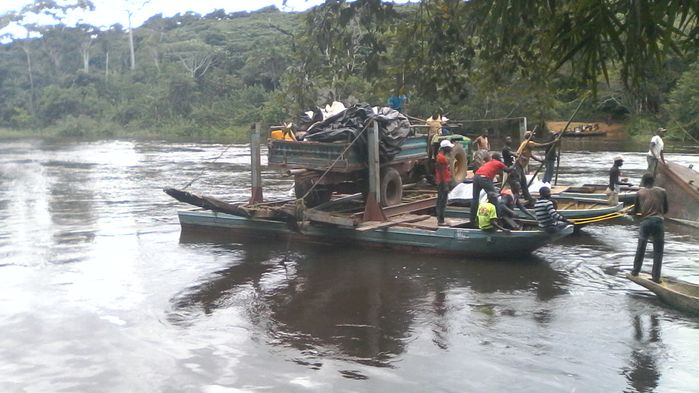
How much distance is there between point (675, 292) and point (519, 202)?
4119 millimetres

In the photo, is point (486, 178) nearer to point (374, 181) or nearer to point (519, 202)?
point (519, 202)

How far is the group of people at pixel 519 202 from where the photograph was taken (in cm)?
889

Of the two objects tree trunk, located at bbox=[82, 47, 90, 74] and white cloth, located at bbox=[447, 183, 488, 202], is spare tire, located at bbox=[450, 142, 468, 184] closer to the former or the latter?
white cloth, located at bbox=[447, 183, 488, 202]

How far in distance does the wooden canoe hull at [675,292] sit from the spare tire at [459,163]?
5626 millimetres

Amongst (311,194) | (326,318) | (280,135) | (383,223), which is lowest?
(326,318)

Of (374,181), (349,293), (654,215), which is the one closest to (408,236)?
(374,181)

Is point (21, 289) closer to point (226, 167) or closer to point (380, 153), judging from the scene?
point (380, 153)

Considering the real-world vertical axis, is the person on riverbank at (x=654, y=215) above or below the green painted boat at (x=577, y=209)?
above

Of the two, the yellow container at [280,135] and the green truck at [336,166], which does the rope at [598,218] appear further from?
the yellow container at [280,135]

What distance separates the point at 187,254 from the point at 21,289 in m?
2.89

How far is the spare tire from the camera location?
14242mm

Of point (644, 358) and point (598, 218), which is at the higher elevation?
point (598, 218)

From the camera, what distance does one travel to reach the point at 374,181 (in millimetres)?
12055

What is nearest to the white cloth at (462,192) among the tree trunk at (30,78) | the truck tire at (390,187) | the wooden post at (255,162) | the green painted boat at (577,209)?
the green painted boat at (577,209)
